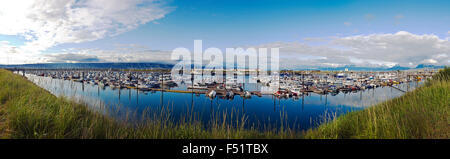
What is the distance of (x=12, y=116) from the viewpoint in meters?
2.95
